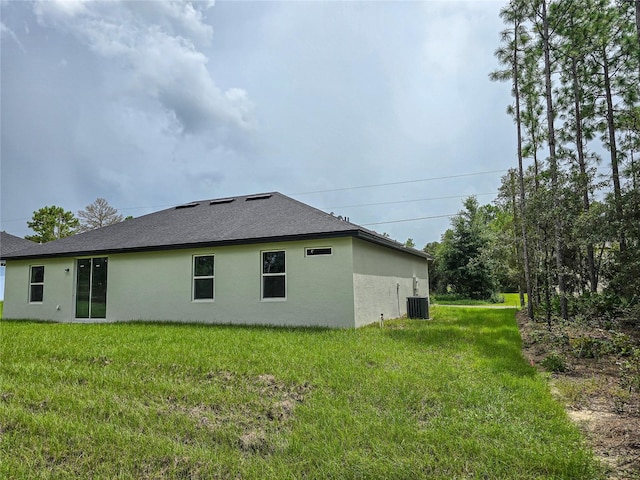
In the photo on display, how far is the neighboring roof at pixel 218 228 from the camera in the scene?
988 cm

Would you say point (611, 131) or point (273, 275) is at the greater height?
point (611, 131)

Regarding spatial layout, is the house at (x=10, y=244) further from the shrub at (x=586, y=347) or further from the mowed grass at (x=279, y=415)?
the shrub at (x=586, y=347)

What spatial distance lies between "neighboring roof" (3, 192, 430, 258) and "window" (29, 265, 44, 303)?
27.0 inches

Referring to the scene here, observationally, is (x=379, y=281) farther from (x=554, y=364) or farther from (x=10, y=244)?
(x=10, y=244)

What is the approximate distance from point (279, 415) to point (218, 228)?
874cm

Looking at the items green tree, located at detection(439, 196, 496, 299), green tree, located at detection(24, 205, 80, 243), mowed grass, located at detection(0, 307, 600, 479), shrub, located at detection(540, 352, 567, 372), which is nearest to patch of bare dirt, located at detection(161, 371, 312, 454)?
mowed grass, located at detection(0, 307, 600, 479)

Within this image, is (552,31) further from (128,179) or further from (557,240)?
(128,179)

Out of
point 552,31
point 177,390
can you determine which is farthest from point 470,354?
point 552,31

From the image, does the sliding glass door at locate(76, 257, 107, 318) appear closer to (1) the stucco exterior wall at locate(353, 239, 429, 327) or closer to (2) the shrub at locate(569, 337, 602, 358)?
(1) the stucco exterior wall at locate(353, 239, 429, 327)

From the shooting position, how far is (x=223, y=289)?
34.7ft

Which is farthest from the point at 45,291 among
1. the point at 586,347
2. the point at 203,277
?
the point at 586,347

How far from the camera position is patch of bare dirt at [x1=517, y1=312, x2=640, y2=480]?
2.94 m

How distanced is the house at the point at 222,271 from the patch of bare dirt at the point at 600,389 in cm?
449

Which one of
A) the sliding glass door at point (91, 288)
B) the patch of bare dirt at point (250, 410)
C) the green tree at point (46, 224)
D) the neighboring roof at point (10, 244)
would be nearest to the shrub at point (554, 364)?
the patch of bare dirt at point (250, 410)
